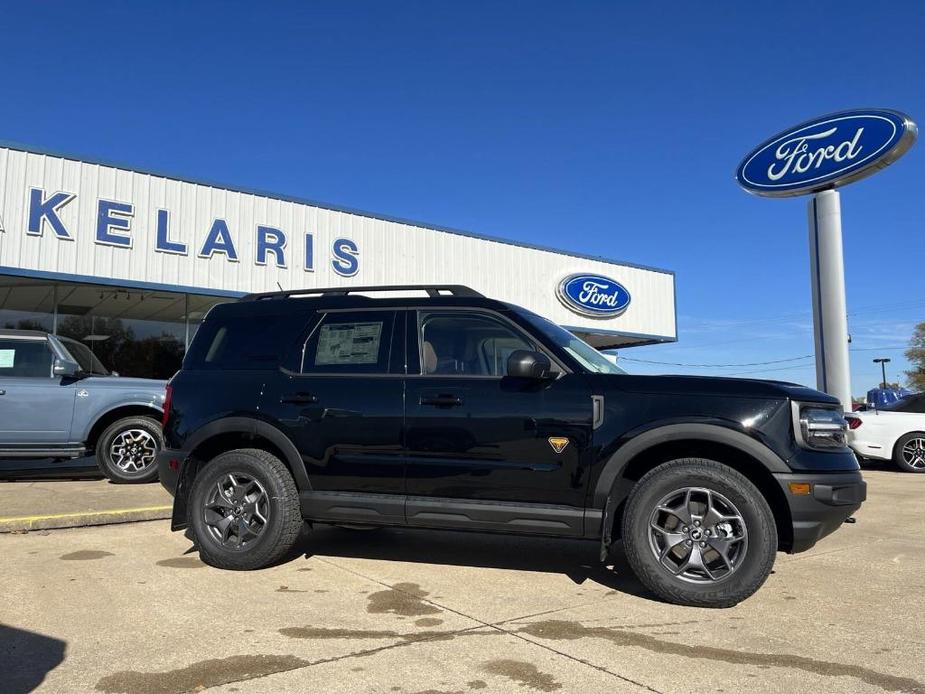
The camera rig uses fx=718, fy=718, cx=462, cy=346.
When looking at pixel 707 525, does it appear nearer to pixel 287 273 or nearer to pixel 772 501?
pixel 772 501

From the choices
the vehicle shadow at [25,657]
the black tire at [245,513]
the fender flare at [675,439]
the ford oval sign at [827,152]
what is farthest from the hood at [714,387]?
the ford oval sign at [827,152]

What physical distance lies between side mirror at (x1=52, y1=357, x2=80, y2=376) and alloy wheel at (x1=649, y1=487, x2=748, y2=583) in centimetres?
738

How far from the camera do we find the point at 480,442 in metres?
4.46

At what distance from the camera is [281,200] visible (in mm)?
16391

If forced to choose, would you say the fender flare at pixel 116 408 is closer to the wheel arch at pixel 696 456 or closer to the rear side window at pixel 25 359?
the rear side window at pixel 25 359

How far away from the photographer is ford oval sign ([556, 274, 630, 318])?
22.1m

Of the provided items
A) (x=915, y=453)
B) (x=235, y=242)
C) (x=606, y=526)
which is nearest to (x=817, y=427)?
(x=606, y=526)

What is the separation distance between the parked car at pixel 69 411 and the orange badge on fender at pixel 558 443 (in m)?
6.37

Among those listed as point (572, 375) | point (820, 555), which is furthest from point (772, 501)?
point (820, 555)

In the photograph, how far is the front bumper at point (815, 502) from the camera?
4.00 meters

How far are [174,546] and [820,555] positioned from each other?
5084mm

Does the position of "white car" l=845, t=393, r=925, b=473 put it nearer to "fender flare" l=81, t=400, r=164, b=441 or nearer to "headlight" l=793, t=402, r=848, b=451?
"headlight" l=793, t=402, r=848, b=451

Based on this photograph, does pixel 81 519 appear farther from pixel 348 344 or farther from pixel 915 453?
pixel 915 453

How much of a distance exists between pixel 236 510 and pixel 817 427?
12.4ft
